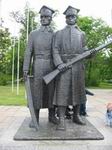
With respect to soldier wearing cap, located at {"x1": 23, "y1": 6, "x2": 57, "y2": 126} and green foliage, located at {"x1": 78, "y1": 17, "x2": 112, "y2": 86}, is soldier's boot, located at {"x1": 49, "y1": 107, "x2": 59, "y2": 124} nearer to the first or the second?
soldier wearing cap, located at {"x1": 23, "y1": 6, "x2": 57, "y2": 126}

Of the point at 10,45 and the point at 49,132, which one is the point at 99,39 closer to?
the point at 10,45

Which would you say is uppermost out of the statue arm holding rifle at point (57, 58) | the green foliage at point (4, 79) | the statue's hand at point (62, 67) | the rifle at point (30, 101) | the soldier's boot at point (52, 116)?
the statue arm holding rifle at point (57, 58)

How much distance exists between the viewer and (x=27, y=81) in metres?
7.54

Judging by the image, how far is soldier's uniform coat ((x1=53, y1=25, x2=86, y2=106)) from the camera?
24.2 ft

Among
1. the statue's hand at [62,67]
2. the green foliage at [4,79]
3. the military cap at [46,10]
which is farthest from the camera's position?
the green foliage at [4,79]

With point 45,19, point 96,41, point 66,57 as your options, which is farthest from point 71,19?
point 96,41

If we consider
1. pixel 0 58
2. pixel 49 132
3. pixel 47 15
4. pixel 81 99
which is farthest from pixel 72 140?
pixel 0 58

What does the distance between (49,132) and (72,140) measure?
62 cm

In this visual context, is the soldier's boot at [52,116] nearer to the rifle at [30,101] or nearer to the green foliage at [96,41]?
the rifle at [30,101]

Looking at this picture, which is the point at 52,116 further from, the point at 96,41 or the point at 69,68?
the point at 96,41

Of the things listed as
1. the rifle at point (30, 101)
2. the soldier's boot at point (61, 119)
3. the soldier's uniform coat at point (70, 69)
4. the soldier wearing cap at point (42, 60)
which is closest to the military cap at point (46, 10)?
the soldier wearing cap at point (42, 60)

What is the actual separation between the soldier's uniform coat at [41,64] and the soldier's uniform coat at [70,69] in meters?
0.20

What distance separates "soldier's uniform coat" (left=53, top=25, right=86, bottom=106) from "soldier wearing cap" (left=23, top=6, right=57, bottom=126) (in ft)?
0.69

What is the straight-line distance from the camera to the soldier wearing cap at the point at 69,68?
736 cm
